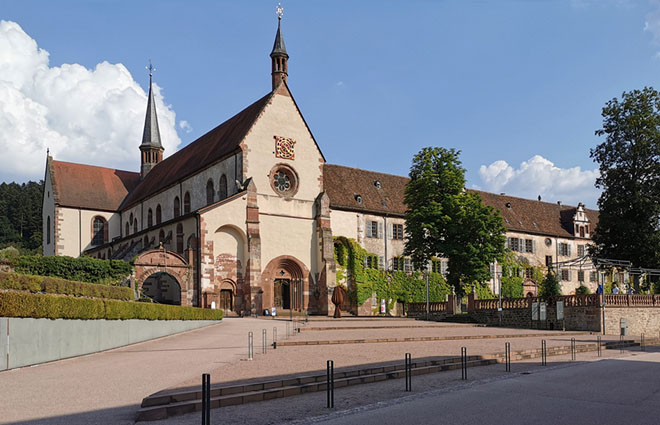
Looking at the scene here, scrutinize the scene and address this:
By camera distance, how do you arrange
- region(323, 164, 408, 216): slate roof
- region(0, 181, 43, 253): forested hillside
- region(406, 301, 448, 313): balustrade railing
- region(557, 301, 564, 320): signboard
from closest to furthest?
region(557, 301, 564, 320): signboard, region(406, 301, 448, 313): balustrade railing, region(323, 164, 408, 216): slate roof, region(0, 181, 43, 253): forested hillside

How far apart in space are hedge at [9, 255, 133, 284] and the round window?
41.6 ft

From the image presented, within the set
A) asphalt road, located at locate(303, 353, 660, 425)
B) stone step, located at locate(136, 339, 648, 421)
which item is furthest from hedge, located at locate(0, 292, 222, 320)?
asphalt road, located at locate(303, 353, 660, 425)

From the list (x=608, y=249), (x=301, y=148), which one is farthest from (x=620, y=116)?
(x=301, y=148)

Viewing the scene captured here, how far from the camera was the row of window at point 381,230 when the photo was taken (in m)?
54.5

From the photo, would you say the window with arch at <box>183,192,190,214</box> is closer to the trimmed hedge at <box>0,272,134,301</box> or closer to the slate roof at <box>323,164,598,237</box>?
the slate roof at <box>323,164,598,237</box>

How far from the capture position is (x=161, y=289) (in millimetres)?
48469

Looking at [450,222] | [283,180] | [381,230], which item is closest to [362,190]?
[381,230]

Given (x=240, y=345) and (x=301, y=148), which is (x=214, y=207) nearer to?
(x=301, y=148)

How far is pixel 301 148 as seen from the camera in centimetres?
5022

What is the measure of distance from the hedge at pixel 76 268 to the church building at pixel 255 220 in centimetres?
137

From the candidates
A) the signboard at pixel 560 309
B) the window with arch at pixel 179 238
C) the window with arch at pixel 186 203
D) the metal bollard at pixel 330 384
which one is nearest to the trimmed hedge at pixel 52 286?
the metal bollard at pixel 330 384

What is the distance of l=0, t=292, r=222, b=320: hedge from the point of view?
15875 mm

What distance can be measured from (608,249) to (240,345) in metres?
35.4

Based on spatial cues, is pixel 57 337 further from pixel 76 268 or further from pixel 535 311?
pixel 535 311
